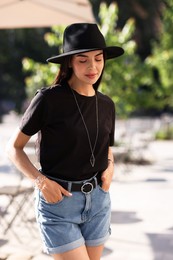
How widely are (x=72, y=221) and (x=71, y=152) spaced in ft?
1.04

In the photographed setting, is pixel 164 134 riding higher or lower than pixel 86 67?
lower

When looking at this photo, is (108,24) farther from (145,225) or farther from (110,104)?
(110,104)

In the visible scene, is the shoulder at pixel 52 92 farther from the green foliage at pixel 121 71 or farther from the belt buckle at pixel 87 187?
the green foliage at pixel 121 71

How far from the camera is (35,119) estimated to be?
2.62 metres

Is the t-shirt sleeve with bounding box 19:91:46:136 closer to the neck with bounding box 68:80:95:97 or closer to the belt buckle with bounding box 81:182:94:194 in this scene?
the neck with bounding box 68:80:95:97

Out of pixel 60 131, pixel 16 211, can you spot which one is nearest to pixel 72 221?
pixel 60 131

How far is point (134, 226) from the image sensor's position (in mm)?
6727

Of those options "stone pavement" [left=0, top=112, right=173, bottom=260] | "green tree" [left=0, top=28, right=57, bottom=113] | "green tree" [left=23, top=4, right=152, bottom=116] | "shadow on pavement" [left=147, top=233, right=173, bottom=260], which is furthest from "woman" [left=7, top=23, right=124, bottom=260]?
"green tree" [left=0, top=28, right=57, bottom=113]

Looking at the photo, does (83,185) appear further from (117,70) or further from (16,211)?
(117,70)

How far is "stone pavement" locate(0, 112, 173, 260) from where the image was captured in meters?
5.41

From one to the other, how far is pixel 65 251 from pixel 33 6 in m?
4.17

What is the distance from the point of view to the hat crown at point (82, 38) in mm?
2689

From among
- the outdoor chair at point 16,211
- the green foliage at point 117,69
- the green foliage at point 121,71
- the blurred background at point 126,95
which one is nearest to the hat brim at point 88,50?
the blurred background at point 126,95

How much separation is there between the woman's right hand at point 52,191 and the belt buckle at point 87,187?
0.10 m
